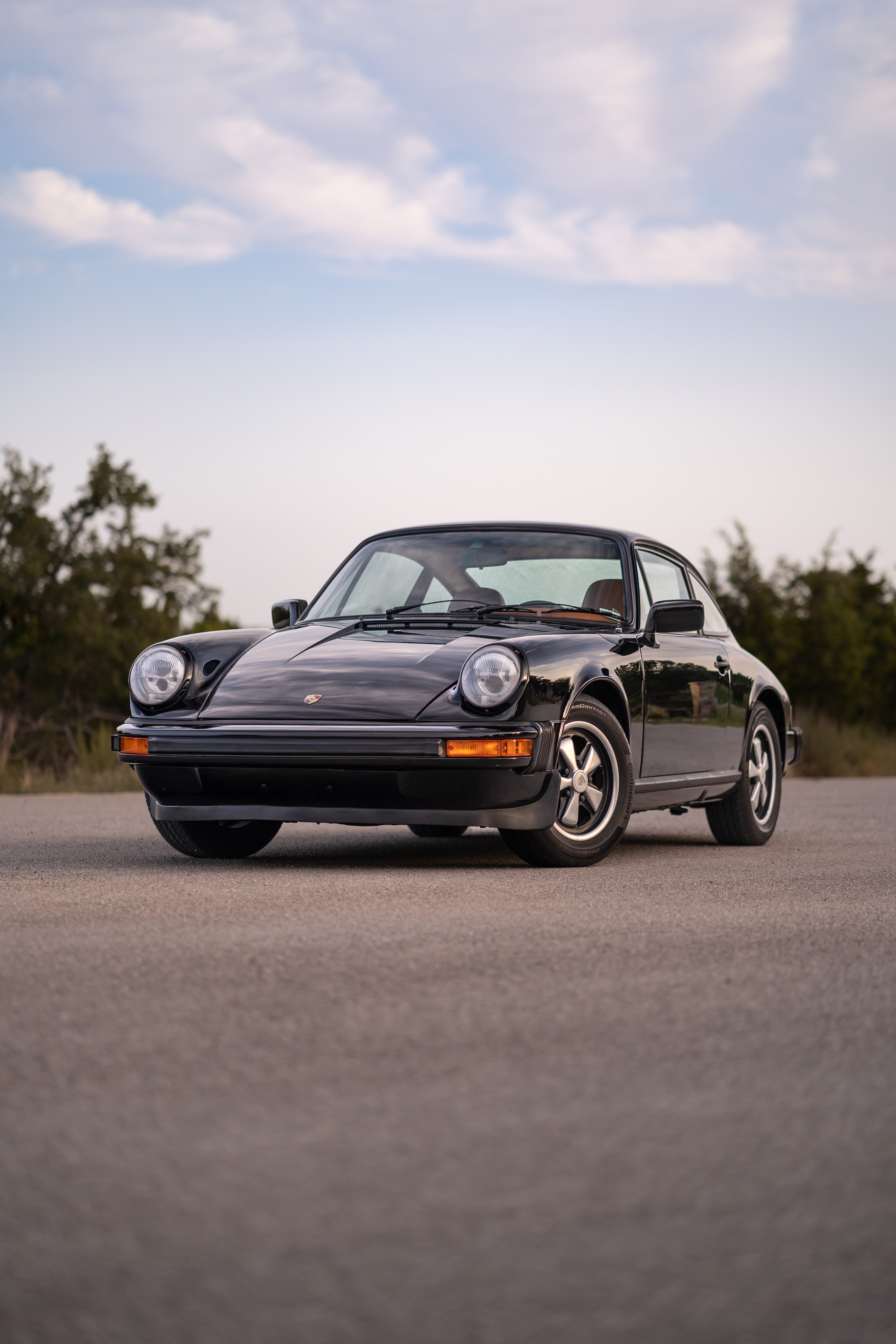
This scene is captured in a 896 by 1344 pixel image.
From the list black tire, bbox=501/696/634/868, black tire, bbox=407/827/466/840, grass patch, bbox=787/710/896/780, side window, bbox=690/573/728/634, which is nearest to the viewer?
black tire, bbox=501/696/634/868

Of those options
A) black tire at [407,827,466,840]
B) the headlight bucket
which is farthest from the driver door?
the headlight bucket

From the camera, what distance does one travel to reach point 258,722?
6.62 m

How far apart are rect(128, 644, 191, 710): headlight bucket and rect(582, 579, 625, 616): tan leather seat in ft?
6.45

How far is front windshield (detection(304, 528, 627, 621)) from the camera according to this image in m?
7.76

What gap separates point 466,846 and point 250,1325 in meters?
6.27

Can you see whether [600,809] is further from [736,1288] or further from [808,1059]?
[736,1288]

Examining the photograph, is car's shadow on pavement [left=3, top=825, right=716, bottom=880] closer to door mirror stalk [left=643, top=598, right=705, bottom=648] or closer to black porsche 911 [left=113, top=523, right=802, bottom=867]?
black porsche 911 [left=113, top=523, right=802, bottom=867]

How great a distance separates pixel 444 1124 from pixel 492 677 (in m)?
3.76

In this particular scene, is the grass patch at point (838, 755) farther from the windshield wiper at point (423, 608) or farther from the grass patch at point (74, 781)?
the windshield wiper at point (423, 608)

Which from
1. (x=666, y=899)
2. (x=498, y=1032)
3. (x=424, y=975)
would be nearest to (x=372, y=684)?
(x=666, y=899)

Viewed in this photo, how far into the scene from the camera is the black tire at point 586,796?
6.71m

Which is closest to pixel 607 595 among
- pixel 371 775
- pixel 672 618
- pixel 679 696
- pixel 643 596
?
pixel 643 596

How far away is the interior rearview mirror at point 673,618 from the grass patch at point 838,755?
11058mm

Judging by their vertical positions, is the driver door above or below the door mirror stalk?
below
